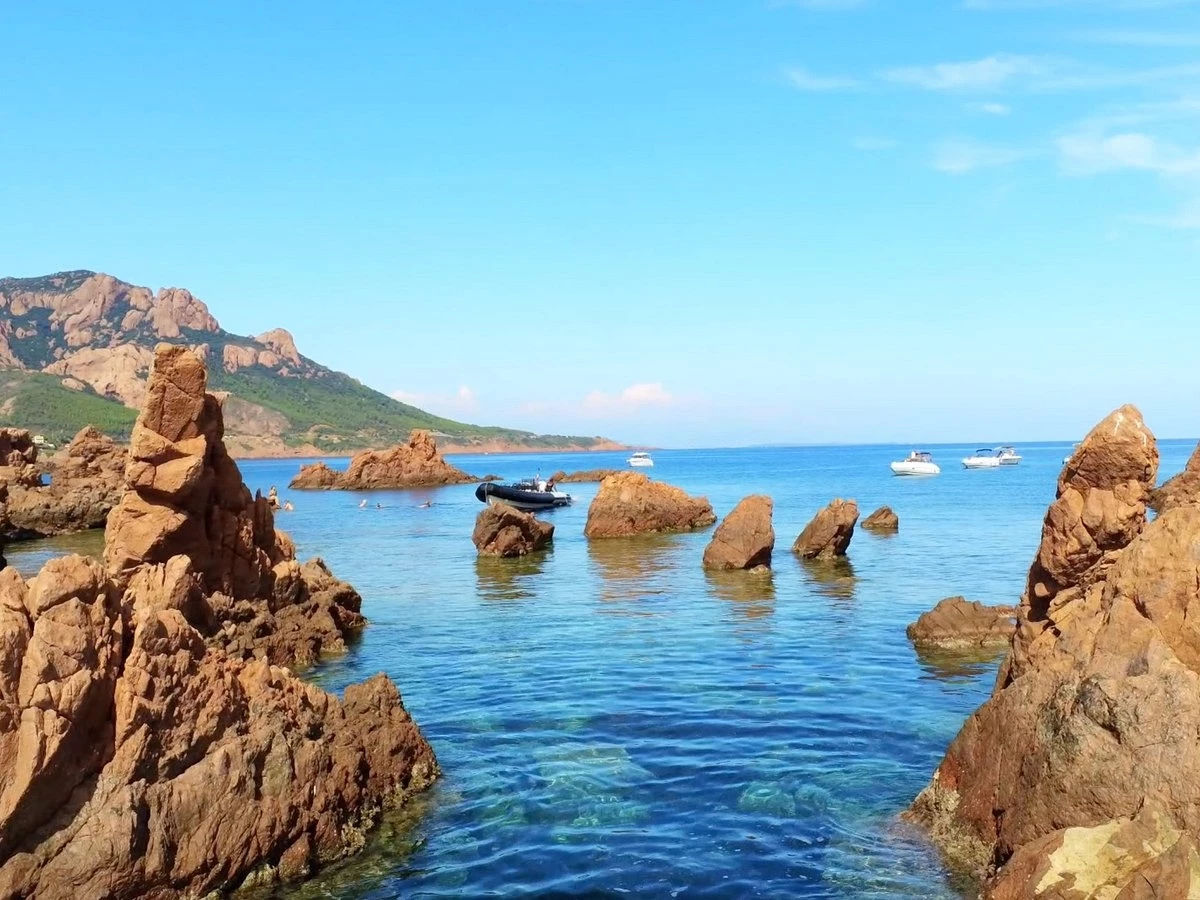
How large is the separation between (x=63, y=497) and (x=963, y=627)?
49866mm

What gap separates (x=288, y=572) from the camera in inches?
1003

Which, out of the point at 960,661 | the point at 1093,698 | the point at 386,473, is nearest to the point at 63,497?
the point at 960,661

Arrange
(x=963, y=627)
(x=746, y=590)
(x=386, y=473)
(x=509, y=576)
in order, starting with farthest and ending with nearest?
(x=386, y=473) < (x=509, y=576) < (x=746, y=590) < (x=963, y=627)

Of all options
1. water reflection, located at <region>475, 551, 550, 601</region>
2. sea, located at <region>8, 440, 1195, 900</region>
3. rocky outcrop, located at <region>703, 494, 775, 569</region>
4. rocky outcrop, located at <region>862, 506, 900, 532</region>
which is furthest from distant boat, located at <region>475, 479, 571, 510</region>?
rocky outcrop, located at <region>703, 494, 775, 569</region>

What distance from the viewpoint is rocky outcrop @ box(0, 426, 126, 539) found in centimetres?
5459

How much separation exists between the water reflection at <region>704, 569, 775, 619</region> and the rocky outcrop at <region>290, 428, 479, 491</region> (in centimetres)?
9009

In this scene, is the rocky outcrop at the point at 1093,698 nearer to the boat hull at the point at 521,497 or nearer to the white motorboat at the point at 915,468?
the boat hull at the point at 521,497

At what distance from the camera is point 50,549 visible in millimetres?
47125

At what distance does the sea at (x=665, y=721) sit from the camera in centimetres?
1192

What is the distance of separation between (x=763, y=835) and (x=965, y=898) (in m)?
2.77

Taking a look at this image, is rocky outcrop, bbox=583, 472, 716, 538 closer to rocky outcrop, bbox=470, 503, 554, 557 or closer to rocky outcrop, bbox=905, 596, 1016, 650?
rocky outcrop, bbox=470, 503, 554, 557

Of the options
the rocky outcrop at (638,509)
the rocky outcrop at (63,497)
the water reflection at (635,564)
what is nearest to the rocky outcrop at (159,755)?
the water reflection at (635,564)

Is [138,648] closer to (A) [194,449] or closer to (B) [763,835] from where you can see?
(B) [763,835]

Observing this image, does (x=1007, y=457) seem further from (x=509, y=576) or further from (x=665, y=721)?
(x=665, y=721)
